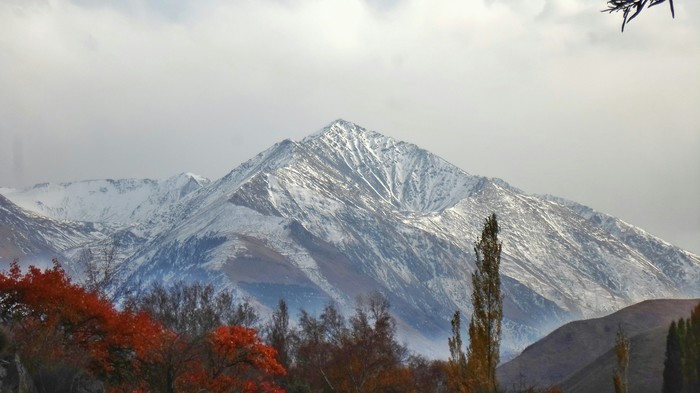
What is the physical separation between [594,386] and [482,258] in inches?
4340

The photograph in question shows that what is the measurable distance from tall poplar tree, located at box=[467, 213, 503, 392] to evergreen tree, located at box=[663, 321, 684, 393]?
209ft

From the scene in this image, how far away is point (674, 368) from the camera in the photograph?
10531 cm

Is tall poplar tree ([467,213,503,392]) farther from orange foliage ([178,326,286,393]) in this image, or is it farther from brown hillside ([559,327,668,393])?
brown hillside ([559,327,668,393])

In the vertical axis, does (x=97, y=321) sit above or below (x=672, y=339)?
below

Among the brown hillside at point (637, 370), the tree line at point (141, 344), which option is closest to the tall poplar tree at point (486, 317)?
the tree line at point (141, 344)

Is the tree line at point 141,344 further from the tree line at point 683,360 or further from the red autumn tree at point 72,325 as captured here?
the tree line at point 683,360

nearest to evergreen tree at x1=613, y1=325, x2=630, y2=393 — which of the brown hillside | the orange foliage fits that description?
the orange foliage

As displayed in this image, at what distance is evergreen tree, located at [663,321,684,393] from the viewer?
341 feet

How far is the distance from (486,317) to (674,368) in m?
66.0

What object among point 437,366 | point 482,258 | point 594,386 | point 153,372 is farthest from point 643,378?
point 153,372

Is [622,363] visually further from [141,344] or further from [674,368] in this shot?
[141,344]

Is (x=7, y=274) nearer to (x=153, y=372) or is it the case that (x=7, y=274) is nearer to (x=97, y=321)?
(x=97, y=321)

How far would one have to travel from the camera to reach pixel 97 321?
55375 mm

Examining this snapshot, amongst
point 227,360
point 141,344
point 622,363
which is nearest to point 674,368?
point 622,363
